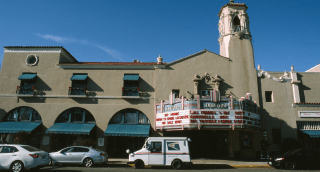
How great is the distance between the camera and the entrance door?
14.2 m

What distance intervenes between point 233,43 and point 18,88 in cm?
2280

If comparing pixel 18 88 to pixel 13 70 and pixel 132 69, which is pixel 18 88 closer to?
pixel 13 70

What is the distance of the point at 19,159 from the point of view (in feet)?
38.6

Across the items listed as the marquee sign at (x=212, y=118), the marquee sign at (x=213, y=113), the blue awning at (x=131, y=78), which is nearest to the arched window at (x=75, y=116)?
the blue awning at (x=131, y=78)

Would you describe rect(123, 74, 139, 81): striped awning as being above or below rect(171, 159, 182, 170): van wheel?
above

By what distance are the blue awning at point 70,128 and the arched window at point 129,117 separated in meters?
2.34

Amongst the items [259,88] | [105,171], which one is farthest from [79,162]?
[259,88]

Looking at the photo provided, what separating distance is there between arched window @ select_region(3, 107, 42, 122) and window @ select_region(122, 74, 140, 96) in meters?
9.03

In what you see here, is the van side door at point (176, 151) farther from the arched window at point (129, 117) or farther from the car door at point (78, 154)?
the arched window at point (129, 117)

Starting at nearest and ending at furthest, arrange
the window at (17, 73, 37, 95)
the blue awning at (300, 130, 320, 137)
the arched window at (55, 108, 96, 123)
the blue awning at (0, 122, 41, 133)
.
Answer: the blue awning at (0, 122, 41, 133) → the blue awning at (300, 130, 320, 137) → the arched window at (55, 108, 96, 123) → the window at (17, 73, 37, 95)

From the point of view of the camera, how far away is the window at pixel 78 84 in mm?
21812

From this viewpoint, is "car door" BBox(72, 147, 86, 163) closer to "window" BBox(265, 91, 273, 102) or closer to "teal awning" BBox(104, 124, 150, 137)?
"teal awning" BBox(104, 124, 150, 137)

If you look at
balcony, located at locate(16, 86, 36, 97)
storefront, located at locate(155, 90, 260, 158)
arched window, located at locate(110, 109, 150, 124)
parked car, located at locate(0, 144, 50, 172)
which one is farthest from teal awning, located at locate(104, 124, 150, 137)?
balcony, located at locate(16, 86, 36, 97)

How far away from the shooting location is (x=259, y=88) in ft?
72.4
